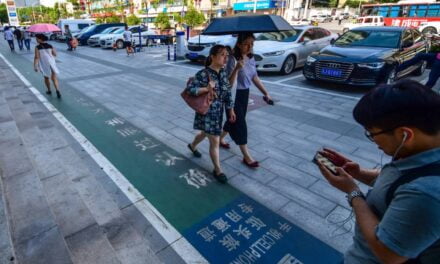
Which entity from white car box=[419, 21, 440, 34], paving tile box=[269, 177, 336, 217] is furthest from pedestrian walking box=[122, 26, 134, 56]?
white car box=[419, 21, 440, 34]

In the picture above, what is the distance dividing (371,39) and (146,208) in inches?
323

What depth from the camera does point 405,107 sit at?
2.97 ft

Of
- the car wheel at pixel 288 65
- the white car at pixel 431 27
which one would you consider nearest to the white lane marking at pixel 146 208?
the car wheel at pixel 288 65

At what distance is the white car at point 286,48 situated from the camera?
366 inches

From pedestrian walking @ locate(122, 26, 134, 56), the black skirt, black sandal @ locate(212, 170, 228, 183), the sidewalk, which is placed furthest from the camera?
pedestrian walking @ locate(122, 26, 134, 56)

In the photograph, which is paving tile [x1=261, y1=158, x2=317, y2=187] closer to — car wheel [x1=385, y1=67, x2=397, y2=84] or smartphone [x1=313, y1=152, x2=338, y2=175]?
smartphone [x1=313, y1=152, x2=338, y2=175]

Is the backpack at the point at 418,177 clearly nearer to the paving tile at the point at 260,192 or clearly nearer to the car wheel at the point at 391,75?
the paving tile at the point at 260,192

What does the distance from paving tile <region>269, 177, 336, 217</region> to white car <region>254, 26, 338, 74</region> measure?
6721 mm

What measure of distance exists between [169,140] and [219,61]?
2024 millimetres

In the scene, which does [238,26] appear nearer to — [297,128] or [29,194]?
[297,128]

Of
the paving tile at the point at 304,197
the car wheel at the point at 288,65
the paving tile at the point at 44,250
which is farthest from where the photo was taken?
the car wheel at the point at 288,65

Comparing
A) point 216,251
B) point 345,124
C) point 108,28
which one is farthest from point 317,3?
point 216,251

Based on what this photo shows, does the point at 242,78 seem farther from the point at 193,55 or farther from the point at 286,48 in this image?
the point at 193,55

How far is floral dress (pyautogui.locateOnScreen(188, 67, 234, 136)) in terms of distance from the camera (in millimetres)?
2988
